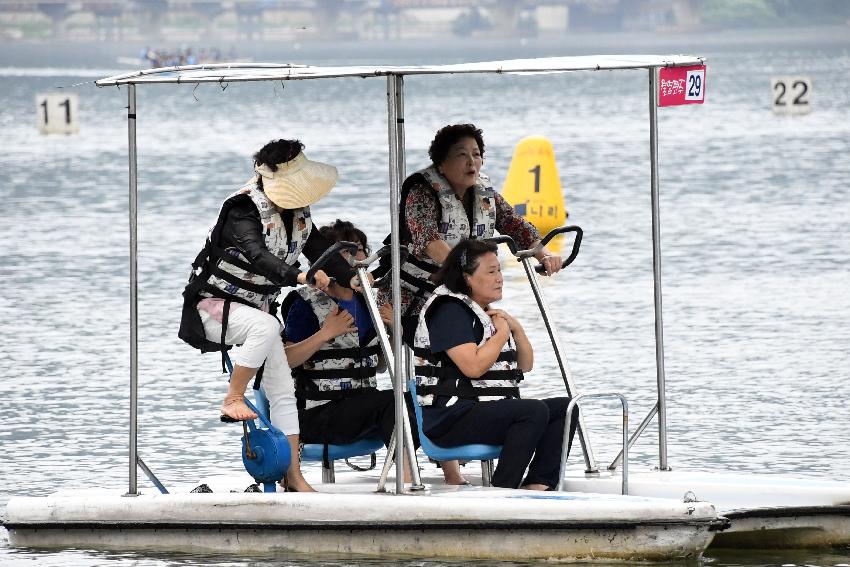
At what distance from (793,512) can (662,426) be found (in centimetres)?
88

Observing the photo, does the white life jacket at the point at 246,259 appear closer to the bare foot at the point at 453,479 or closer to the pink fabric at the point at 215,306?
the pink fabric at the point at 215,306

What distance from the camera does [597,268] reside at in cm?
2125

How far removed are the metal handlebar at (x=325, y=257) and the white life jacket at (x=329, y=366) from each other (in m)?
0.48

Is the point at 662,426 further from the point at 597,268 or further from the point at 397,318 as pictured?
the point at 597,268

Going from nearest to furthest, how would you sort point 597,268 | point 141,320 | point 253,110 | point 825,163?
point 141,320 → point 597,268 → point 825,163 → point 253,110

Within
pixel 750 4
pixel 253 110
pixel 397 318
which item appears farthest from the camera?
pixel 750 4

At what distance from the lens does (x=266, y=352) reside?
356 inches

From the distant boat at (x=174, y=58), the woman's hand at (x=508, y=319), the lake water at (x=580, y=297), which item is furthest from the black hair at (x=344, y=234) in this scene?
the distant boat at (x=174, y=58)

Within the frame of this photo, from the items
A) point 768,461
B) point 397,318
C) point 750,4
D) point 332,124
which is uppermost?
point 750,4

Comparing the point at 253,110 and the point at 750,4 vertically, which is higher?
the point at 750,4

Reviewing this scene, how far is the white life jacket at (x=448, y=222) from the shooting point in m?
9.63

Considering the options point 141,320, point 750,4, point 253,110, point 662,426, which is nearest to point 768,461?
point 662,426

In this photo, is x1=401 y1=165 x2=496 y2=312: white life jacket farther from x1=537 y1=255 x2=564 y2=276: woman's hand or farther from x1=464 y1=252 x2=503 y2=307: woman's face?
x1=464 y1=252 x2=503 y2=307: woman's face

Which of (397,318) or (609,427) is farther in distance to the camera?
(609,427)
